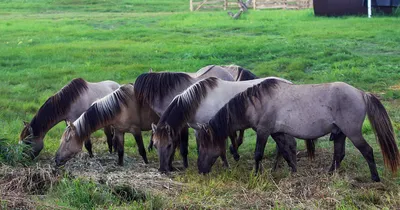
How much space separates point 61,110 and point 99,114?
0.97 meters

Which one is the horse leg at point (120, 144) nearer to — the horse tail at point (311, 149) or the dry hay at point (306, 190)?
the dry hay at point (306, 190)

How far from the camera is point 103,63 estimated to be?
16312 millimetres

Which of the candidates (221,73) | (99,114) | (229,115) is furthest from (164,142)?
(221,73)

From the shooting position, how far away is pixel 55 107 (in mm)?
9062

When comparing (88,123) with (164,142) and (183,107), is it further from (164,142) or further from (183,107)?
(183,107)

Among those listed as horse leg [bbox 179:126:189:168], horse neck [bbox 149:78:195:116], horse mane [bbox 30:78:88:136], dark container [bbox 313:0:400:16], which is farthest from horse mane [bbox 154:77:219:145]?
dark container [bbox 313:0:400:16]

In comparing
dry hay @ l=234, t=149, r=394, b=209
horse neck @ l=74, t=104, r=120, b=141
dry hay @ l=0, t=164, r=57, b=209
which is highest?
horse neck @ l=74, t=104, r=120, b=141

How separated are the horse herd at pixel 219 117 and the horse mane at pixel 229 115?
13 millimetres

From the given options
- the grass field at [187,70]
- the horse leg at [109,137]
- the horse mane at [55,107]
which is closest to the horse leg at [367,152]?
the grass field at [187,70]

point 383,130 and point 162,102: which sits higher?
point 162,102

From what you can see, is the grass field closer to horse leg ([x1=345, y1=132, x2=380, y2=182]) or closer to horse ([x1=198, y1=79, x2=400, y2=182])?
horse leg ([x1=345, y1=132, x2=380, y2=182])

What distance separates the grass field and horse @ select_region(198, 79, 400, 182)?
347mm

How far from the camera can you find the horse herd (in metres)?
7.49

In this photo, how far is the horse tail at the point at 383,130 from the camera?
24.4 ft
